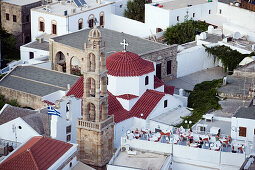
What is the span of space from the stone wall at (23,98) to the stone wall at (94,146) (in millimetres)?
12967

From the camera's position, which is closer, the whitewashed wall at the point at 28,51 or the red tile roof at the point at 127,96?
the red tile roof at the point at 127,96

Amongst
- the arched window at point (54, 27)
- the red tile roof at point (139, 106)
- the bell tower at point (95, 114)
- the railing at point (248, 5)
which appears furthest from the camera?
the railing at point (248, 5)

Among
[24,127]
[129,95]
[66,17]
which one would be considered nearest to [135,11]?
[66,17]

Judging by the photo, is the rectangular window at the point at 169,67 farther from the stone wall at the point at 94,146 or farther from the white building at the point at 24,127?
the stone wall at the point at 94,146

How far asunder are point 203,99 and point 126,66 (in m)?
10.3

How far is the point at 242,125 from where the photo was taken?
68688 millimetres

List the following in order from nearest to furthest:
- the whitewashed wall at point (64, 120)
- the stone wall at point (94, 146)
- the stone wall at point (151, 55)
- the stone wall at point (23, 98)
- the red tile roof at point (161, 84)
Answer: the stone wall at point (94, 146) < the whitewashed wall at point (64, 120) < the red tile roof at point (161, 84) < the stone wall at point (23, 98) < the stone wall at point (151, 55)

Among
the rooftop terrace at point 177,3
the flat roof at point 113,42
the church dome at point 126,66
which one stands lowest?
the flat roof at point 113,42

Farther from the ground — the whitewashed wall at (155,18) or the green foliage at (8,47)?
the whitewashed wall at (155,18)

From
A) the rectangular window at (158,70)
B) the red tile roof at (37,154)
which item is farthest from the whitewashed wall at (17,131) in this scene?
the rectangular window at (158,70)

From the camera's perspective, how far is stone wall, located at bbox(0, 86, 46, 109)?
8225 cm

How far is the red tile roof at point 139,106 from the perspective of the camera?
75.6 m

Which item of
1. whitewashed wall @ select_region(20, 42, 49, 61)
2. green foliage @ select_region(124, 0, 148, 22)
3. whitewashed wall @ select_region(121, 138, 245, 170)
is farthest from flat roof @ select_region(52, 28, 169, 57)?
whitewashed wall @ select_region(121, 138, 245, 170)

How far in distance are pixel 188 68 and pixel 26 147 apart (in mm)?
33952
